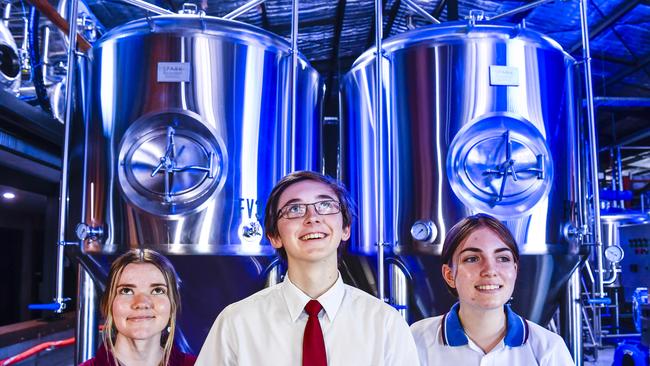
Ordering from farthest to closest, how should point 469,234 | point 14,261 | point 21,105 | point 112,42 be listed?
point 14,261, point 21,105, point 112,42, point 469,234

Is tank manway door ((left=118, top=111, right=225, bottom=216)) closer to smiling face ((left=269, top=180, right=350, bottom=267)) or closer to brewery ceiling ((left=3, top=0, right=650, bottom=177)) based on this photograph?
smiling face ((left=269, top=180, right=350, bottom=267))

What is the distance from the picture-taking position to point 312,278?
157 centimetres

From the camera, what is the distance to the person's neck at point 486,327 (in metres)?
1.70

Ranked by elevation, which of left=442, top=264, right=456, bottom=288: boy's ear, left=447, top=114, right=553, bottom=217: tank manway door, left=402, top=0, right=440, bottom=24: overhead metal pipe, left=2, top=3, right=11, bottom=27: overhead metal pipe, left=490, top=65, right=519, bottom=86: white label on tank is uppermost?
left=2, top=3, right=11, bottom=27: overhead metal pipe

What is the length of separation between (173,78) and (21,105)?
9.17 feet

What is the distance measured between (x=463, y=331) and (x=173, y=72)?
5.94 feet

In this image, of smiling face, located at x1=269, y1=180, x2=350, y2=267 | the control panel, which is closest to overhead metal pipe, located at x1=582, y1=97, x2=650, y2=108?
the control panel

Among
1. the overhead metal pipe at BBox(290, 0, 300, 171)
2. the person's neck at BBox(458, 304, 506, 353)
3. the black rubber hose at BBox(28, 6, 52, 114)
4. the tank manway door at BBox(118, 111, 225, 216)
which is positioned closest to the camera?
the person's neck at BBox(458, 304, 506, 353)

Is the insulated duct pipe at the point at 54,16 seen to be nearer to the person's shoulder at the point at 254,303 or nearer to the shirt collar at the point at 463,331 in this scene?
the person's shoulder at the point at 254,303

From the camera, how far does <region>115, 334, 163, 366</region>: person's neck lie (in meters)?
1.75

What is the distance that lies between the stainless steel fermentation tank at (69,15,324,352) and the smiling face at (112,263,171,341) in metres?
0.87

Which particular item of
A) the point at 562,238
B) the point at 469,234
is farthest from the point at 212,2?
the point at 469,234

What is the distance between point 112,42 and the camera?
2.83m

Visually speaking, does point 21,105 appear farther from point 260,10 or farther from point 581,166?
point 581,166
